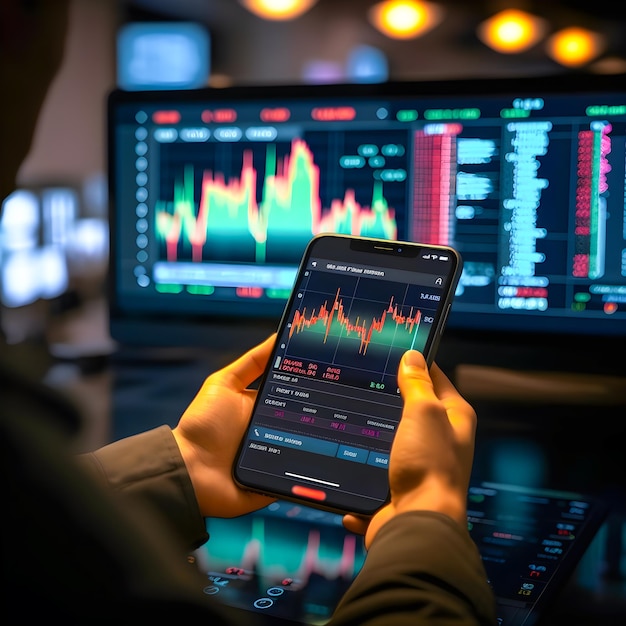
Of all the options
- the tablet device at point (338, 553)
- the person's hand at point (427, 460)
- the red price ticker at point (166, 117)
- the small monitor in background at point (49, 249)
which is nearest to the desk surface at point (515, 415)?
the tablet device at point (338, 553)

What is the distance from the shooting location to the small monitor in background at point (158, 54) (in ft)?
8.32

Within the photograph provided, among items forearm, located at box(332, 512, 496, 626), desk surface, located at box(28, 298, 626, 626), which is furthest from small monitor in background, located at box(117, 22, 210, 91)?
forearm, located at box(332, 512, 496, 626)

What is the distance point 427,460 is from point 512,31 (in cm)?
218

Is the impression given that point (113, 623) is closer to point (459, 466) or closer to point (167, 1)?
point (459, 466)

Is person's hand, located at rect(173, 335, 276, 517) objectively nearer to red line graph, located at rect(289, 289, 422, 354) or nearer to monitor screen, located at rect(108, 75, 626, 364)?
red line graph, located at rect(289, 289, 422, 354)

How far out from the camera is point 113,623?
298 millimetres

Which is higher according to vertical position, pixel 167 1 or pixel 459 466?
pixel 167 1

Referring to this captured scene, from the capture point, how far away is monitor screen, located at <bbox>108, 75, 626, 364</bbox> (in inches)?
31.0

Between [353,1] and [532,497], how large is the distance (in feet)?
7.62

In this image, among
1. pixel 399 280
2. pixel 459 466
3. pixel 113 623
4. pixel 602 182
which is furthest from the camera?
pixel 602 182

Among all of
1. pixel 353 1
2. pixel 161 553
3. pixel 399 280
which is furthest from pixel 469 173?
pixel 353 1

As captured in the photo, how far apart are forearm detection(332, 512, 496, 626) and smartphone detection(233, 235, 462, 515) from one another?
0.37 ft

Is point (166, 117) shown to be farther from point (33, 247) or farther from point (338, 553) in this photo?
point (33, 247)

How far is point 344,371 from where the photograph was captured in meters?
0.58
